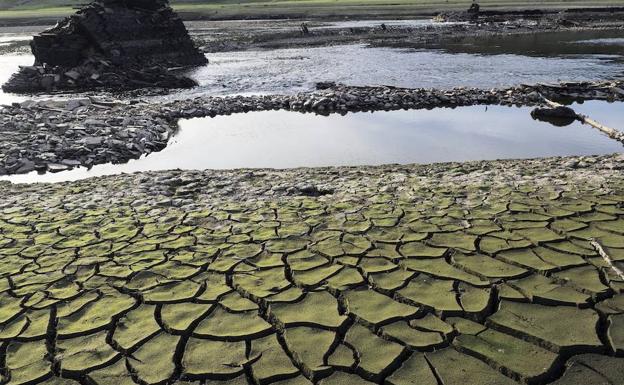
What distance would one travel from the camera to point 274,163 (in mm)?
10734

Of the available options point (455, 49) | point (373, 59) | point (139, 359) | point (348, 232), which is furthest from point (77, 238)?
point (455, 49)

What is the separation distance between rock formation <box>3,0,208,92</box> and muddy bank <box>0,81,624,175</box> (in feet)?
23.0

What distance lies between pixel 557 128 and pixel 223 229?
34.2 ft

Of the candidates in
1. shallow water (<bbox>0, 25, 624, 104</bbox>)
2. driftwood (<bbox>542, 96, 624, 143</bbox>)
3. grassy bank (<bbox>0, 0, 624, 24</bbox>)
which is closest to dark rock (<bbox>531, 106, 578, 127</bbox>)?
driftwood (<bbox>542, 96, 624, 143</bbox>)

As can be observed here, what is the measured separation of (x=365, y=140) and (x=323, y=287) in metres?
8.25

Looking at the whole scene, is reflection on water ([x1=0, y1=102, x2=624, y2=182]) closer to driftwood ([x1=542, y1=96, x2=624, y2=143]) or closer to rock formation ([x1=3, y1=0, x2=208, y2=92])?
driftwood ([x1=542, y1=96, x2=624, y2=143])

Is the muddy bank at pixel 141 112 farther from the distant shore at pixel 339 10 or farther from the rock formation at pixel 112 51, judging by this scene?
the distant shore at pixel 339 10

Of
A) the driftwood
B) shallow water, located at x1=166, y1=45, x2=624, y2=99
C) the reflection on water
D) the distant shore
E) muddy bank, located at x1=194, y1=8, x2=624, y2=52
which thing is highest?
the distant shore

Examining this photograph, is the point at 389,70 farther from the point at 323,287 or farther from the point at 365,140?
the point at 323,287

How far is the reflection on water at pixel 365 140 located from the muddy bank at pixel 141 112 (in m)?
0.52

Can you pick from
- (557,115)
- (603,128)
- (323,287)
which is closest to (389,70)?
(557,115)

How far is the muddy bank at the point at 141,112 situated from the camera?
11000 millimetres

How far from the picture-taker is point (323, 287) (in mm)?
4367

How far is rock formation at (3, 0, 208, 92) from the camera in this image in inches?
917
